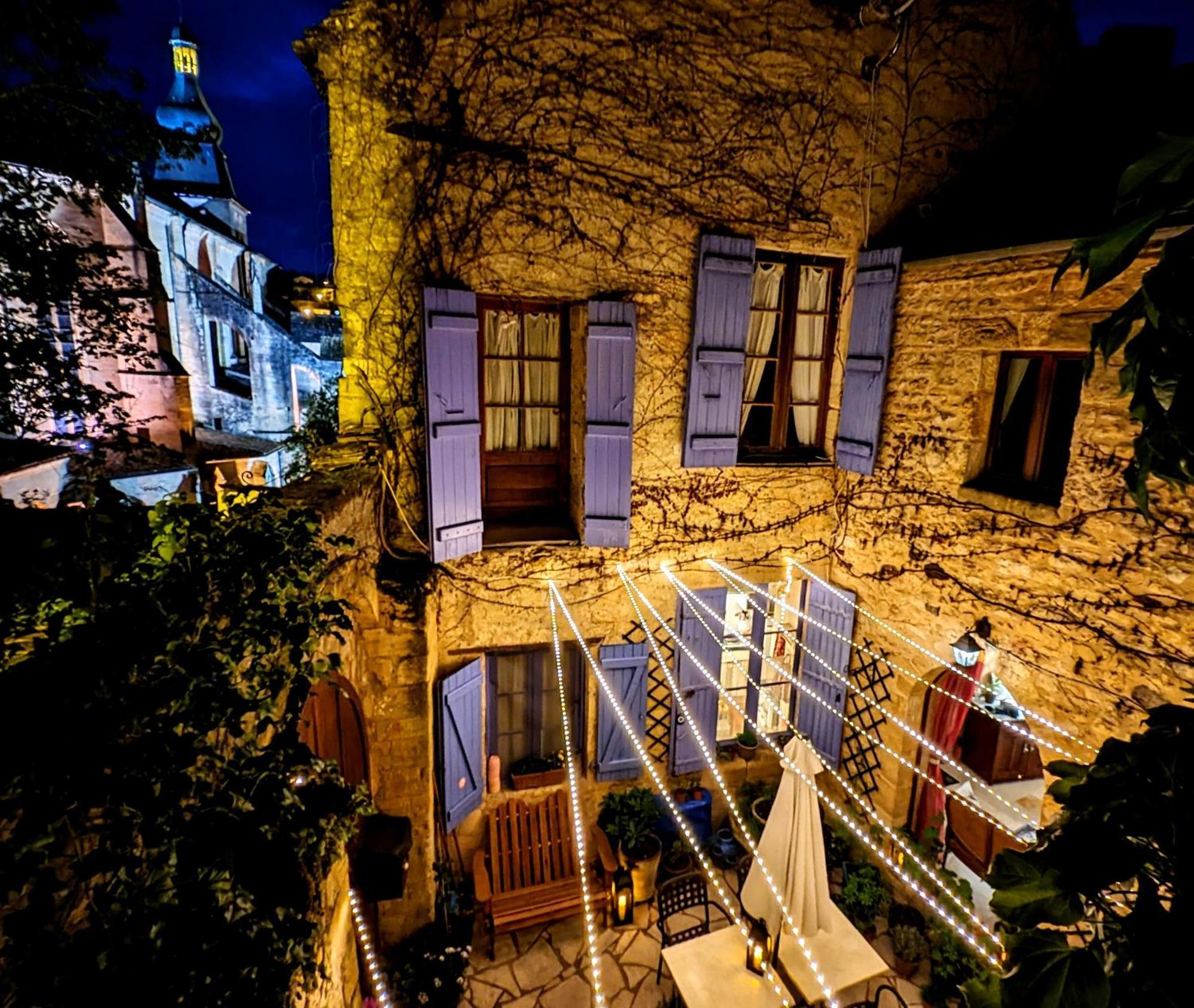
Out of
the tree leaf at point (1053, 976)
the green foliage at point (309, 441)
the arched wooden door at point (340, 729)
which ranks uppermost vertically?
the green foliage at point (309, 441)

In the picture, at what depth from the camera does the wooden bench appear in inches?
205

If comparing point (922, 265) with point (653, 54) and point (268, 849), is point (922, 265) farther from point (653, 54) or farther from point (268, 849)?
point (268, 849)

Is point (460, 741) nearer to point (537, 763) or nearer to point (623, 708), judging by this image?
point (537, 763)

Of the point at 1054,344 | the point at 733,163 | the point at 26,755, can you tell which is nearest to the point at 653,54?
the point at 733,163

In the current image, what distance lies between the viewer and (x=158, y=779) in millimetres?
1473

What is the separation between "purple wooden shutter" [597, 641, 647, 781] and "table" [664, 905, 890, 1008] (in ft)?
5.35

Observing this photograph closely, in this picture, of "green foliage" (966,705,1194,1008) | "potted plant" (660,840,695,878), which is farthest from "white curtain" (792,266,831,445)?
"green foliage" (966,705,1194,1008)

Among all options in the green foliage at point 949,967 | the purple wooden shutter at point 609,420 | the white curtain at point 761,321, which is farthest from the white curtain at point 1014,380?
the green foliage at point 949,967

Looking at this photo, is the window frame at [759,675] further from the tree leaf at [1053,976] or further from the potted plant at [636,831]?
the tree leaf at [1053,976]

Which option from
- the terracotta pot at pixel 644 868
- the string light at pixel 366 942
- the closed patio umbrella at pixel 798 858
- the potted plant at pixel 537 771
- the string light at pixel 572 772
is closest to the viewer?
the string light at pixel 366 942

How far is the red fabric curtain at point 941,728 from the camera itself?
5344 millimetres

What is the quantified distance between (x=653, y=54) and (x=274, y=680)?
5.18m

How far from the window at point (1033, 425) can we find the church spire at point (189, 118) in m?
31.4

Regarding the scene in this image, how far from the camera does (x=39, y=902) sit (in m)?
1.15
